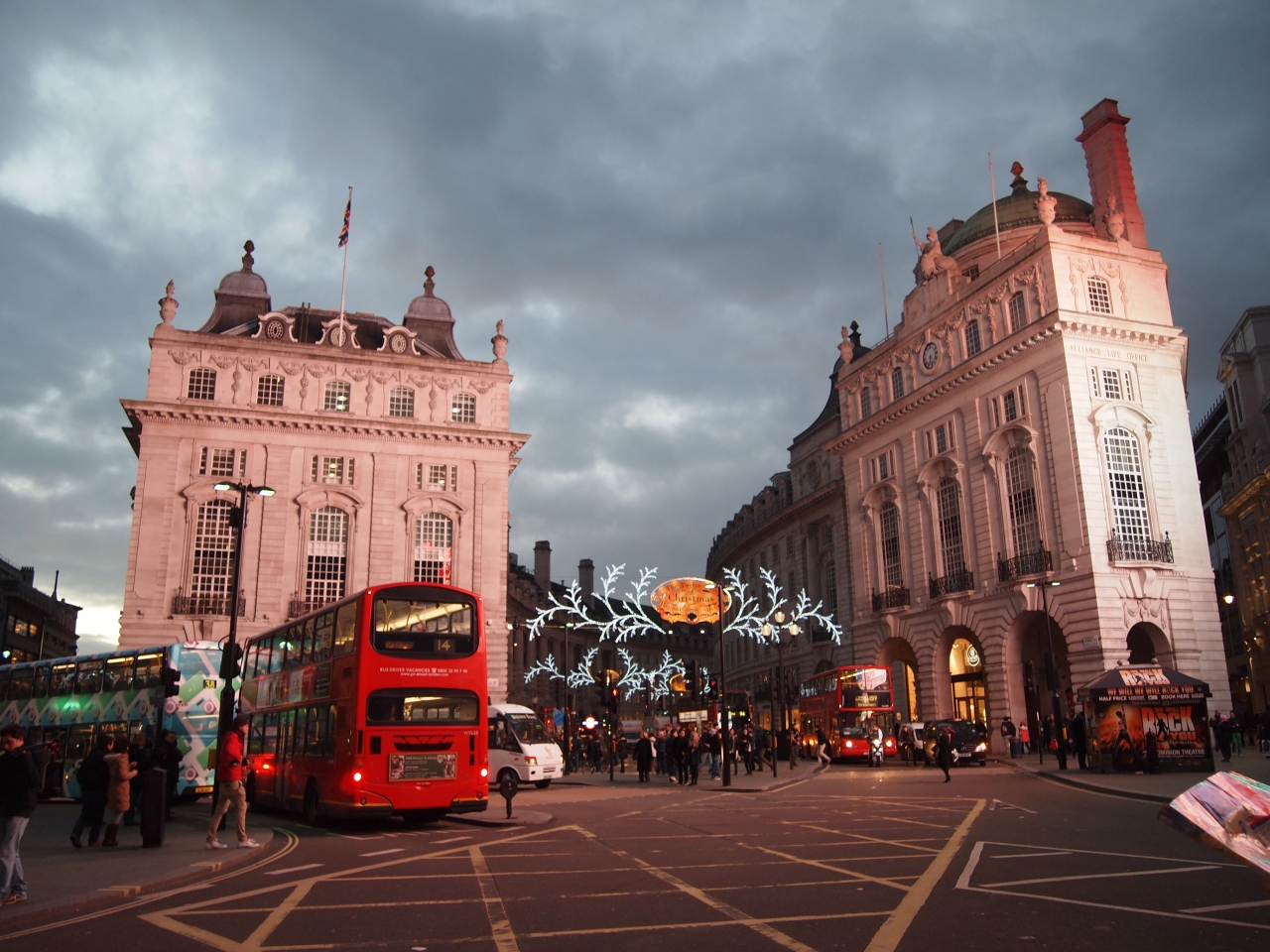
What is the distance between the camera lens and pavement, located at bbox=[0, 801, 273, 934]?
385 inches

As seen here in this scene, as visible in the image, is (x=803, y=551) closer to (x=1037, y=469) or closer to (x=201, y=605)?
(x=1037, y=469)

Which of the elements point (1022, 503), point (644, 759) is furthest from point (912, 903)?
point (1022, 503)

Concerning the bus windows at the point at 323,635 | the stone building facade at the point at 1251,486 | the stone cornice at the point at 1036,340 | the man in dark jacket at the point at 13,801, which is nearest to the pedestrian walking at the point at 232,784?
the bus windows at the point at 323,635

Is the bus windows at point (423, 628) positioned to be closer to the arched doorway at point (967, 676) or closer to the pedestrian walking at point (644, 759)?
the pedestrian walking at point (644, 759)

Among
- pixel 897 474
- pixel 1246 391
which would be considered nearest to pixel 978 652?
pixel 897 474

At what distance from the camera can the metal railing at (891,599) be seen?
46.2 m

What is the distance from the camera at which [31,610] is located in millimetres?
89312

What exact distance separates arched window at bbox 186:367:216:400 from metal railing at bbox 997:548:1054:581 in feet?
123

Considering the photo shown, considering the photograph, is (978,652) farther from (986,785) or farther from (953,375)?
(986,785)

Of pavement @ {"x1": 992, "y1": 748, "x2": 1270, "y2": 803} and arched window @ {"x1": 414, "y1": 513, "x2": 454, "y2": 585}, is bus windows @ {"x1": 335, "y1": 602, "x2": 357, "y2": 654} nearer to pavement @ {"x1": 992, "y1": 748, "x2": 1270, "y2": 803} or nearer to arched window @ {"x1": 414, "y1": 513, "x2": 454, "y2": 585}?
pavement @ {"x1": 992, "y1": 748, "x2": 1270, "y2": 803}

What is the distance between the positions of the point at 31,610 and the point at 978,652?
8448 centimetres

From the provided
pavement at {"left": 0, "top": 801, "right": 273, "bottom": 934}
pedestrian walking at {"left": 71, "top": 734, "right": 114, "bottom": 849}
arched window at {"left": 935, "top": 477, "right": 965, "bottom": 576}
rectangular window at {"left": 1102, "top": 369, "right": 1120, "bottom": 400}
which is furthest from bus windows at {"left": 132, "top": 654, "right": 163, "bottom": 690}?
rectangular window at {"left": 1102, "top": 369, "right": 1120, "bottom": 400}

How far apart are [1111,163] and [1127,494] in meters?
16.7

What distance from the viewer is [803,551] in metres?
63.6
